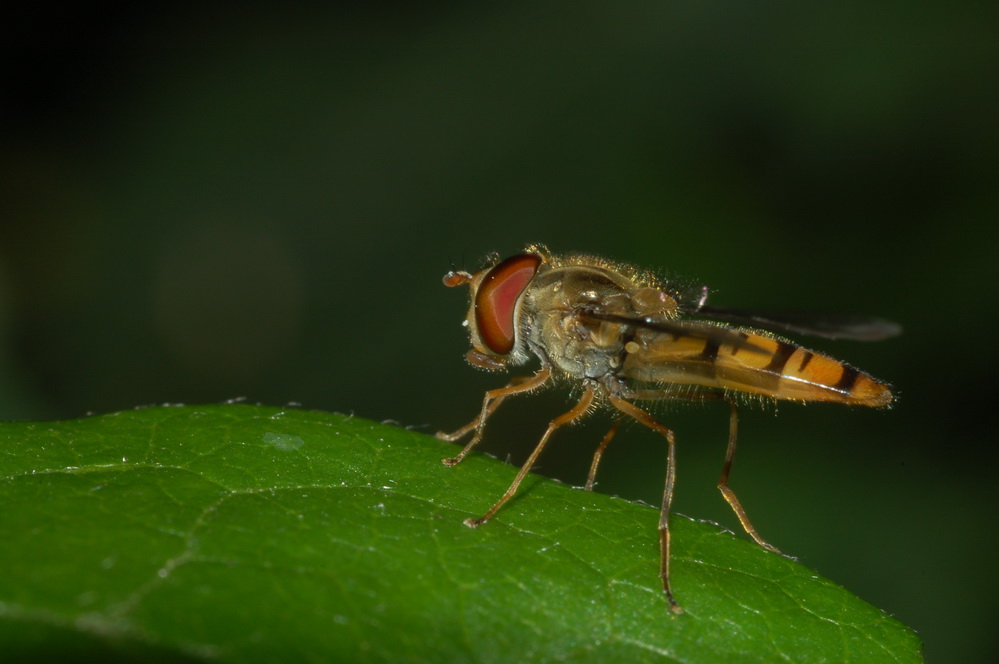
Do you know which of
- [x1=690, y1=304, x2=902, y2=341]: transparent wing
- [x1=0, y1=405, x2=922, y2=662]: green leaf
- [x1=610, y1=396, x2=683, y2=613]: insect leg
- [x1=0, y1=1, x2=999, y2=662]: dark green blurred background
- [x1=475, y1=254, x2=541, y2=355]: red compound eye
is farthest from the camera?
[x1=0, y1=1, x2=999, y2=662]: dark green blurred background

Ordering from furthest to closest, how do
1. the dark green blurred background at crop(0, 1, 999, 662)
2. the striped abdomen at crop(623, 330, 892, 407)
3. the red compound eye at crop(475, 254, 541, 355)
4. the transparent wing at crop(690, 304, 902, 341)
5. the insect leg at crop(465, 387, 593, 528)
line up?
1. the dark green blurred background at crop(0, 1, 999, 662)
2. the red compound eye at crop(475, 254, 541, 355)
3. the striped abdomen at crop(623, 330, 892, 407)
4. the transparent wing at crop(690, 304, 902, 341)
5. the insect leg at crop(465, 387, 593, 528)

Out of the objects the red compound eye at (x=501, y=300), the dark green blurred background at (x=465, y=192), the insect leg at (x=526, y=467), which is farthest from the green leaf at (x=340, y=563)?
the dark green blurred background at (x=465, y=192)

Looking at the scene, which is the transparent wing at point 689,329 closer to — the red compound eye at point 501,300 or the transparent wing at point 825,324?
the transparent wing at point 825,324

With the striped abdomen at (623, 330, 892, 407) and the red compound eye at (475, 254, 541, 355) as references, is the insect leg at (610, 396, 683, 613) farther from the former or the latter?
the red compound eye at (475, 254, 541, 355)

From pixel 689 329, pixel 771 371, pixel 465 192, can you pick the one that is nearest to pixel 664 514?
pixel 689 329

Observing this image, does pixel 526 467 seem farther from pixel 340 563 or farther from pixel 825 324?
pixel 825 324

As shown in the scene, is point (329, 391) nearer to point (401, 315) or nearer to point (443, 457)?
point (401, 315)

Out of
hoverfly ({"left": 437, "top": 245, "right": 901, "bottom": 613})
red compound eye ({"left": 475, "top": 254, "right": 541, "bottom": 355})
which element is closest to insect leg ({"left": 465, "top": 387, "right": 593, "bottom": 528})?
hoverfly ({"left": 437, "top": 245, "right": 901, "bottom": 613})
